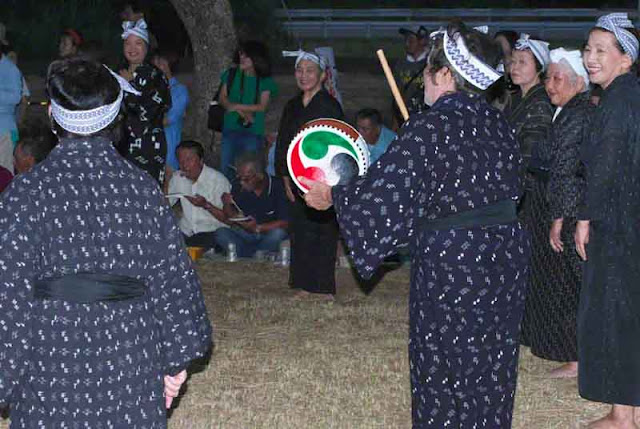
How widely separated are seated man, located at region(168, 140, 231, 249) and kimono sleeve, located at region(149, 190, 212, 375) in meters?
6.20

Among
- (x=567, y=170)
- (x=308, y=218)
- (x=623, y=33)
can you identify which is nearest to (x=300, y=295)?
(x=308, y=218)

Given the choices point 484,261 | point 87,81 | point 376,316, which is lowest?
point 376,316

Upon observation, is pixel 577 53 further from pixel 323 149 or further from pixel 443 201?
pixel 443 201

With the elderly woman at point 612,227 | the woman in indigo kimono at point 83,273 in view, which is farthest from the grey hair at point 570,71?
the woman in indigo kimono at point 83,273

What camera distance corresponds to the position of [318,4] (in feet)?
123

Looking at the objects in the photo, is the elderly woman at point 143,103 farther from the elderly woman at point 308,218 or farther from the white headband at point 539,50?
the white headband at point 539,50

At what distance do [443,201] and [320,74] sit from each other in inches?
163

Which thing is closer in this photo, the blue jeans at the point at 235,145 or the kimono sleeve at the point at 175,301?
the kimono sleeve at the point at 175,301

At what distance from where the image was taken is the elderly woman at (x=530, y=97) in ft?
23.5

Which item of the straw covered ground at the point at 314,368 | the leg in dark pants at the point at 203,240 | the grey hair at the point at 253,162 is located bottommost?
the straw covered ground at the point at 314,368

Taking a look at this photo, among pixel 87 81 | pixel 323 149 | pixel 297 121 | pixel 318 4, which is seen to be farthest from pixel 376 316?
pixel 318 4

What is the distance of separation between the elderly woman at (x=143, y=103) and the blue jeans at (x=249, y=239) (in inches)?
68.2

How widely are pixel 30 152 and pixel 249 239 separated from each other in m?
2.15

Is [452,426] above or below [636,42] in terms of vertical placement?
below
